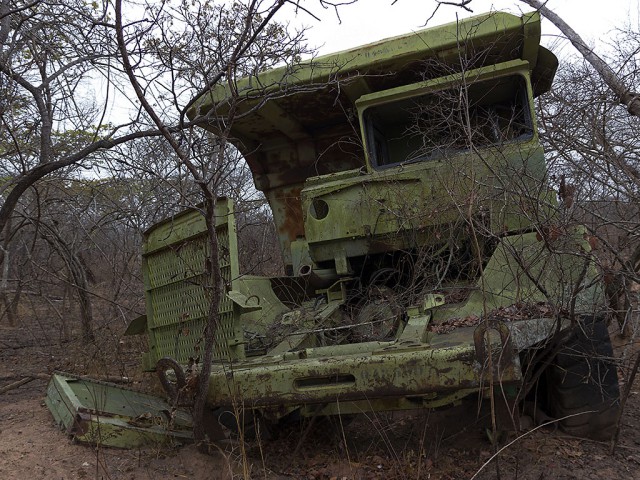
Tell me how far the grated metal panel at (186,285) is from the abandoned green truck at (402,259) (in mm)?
14

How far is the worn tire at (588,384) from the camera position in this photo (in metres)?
3.72

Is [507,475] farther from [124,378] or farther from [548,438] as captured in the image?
[124,378]

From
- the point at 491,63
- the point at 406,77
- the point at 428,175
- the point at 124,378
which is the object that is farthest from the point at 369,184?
the point at 124,378

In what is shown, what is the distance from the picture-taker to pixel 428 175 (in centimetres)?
463

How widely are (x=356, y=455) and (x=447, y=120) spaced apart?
8.05ft

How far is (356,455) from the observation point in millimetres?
3934

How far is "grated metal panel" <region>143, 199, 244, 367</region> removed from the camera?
12.5 ft

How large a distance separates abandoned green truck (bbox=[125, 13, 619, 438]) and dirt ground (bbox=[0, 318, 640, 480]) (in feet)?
0.87

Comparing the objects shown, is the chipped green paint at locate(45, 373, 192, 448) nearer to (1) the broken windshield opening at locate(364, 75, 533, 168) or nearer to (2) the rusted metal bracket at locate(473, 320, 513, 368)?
(2) the rusted metal bracket at locate(473, 320, 513, 368)

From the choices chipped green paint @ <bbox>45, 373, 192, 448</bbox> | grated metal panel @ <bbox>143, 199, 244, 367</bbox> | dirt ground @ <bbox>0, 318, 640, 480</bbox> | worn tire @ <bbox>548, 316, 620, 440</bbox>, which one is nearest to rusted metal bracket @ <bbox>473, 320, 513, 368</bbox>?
dirt ground @ <bbox>0, 318, 640, 480</bbox>

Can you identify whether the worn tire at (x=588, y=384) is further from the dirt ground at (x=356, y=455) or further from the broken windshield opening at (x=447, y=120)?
the broken windshield opening at (x=447, y=120)

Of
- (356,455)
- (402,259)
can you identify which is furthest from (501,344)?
(402,259)

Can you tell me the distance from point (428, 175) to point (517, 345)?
187 cm

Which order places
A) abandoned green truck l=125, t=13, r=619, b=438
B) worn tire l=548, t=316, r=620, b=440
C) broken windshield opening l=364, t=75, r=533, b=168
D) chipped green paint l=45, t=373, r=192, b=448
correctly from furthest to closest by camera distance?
broken windshield opening l=364, t=75, r=533, b=168 → chipped green paint l=45, t=373, r=192, b=448 → worn tire l=548, t=316, r=620, b=440 → abandoned green truck l=125, t=13, r=619, b=438
